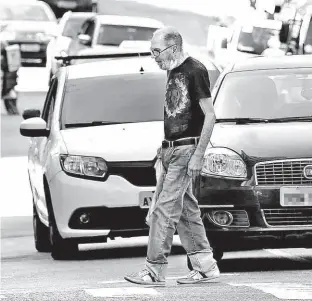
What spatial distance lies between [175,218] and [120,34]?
2523 centimetres

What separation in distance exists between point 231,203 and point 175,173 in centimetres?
143

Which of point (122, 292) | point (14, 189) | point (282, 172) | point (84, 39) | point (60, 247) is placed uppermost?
point (282, 172)

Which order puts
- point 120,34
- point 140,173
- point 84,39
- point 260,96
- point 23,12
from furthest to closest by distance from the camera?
point 23,12
point 120,34
point 84,39
point 140,173
point 260,96

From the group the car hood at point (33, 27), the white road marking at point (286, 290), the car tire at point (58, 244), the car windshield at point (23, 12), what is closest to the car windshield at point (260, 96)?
the car tire at point (58, 244)

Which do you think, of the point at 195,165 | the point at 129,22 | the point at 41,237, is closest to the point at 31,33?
the point at 129,22

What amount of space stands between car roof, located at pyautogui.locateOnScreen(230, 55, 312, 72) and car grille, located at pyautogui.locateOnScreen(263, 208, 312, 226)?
1.90m

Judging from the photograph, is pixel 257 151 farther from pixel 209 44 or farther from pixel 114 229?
pixel 209 44

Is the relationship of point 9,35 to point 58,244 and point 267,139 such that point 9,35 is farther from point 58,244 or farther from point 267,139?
point 267,139

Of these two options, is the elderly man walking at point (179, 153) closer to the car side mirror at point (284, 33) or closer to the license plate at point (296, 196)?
the license plate at point (296, 196)

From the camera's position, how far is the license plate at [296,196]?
39.0ft

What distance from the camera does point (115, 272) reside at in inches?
497

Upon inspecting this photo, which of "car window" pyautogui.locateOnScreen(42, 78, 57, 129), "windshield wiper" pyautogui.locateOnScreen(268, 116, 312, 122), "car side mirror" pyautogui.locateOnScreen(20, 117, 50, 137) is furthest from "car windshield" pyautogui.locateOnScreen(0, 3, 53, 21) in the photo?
"windshield wiper" pyautogui.locateOnScreen(268, 116, 312, 122)

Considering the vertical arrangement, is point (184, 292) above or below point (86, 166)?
above

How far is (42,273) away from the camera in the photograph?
42.2ft
